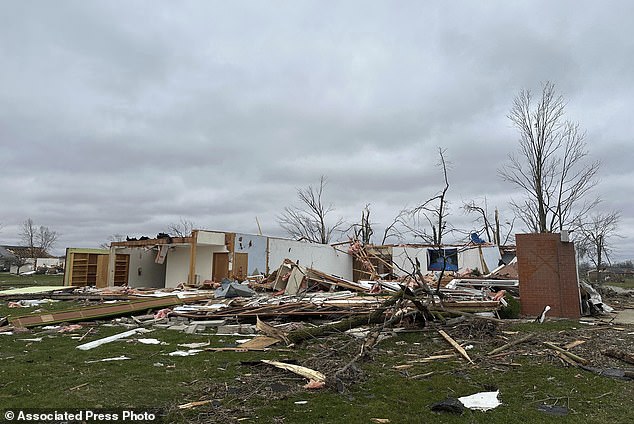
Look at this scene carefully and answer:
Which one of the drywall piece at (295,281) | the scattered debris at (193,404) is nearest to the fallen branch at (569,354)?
the scattered debris at (193,404)

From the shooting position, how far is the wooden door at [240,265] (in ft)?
79.8

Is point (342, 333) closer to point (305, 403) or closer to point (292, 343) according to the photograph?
point (292, 343)

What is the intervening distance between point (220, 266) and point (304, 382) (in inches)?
779

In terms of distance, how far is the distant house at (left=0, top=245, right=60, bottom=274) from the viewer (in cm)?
5158

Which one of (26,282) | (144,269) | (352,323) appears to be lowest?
(26,282)

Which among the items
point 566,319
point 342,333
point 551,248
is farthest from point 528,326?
point 342,333

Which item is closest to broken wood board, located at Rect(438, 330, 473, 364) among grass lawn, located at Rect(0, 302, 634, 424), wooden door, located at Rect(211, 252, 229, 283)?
grass lawn, located at Rect(0, 302, 634, 424)

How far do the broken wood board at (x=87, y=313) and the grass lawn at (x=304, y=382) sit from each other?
5.91 ft

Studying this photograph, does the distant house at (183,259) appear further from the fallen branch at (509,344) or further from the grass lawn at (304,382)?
the fallen branch at (509,344)

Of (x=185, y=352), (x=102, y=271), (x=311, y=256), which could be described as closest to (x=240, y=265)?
(x=311, y=256)

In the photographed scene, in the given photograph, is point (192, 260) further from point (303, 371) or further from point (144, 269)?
point (303, 371)

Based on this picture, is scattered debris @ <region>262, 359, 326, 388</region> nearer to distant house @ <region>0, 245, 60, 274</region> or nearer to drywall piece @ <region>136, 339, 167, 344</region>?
drywall piece @ <region>136, 339, 167, 344</region>

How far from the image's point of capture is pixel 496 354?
6738 mm

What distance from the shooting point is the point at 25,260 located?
54.6 meters
